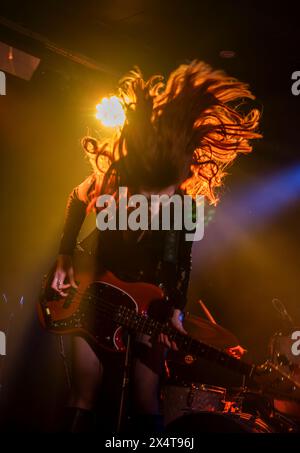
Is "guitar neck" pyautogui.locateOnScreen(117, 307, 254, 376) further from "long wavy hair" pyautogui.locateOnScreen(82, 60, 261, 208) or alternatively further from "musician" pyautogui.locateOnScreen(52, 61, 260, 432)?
"long wavy hair" pyautogui.locateOnScreen(82, 60, 261, 208)

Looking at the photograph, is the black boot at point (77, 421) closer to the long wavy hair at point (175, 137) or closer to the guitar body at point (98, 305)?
the guitar body at point (98, 305)

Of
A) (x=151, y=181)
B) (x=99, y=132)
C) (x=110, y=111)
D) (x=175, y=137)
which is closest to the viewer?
(x=151, y=181)

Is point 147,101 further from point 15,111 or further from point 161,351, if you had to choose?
point 15,111

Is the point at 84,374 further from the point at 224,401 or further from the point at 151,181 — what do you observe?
the point at 224,401

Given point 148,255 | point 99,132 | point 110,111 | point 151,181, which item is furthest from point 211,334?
point 99,132

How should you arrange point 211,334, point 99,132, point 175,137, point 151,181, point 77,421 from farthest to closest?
point 99,132
point 211,334
point 175,137
point 151,181
point 77,421

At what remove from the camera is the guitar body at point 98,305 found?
259cm

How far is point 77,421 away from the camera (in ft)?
7.95

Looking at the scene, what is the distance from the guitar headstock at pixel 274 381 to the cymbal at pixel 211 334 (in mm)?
397

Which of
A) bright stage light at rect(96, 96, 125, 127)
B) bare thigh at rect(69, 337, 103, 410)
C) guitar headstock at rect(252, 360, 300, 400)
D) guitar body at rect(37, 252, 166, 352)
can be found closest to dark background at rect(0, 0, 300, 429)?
bright stage light at rect(96, 96, 125, 127)

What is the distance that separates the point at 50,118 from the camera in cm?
605

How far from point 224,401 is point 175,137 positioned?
2.13 metres

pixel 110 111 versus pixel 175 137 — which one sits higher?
pixel 110 111
